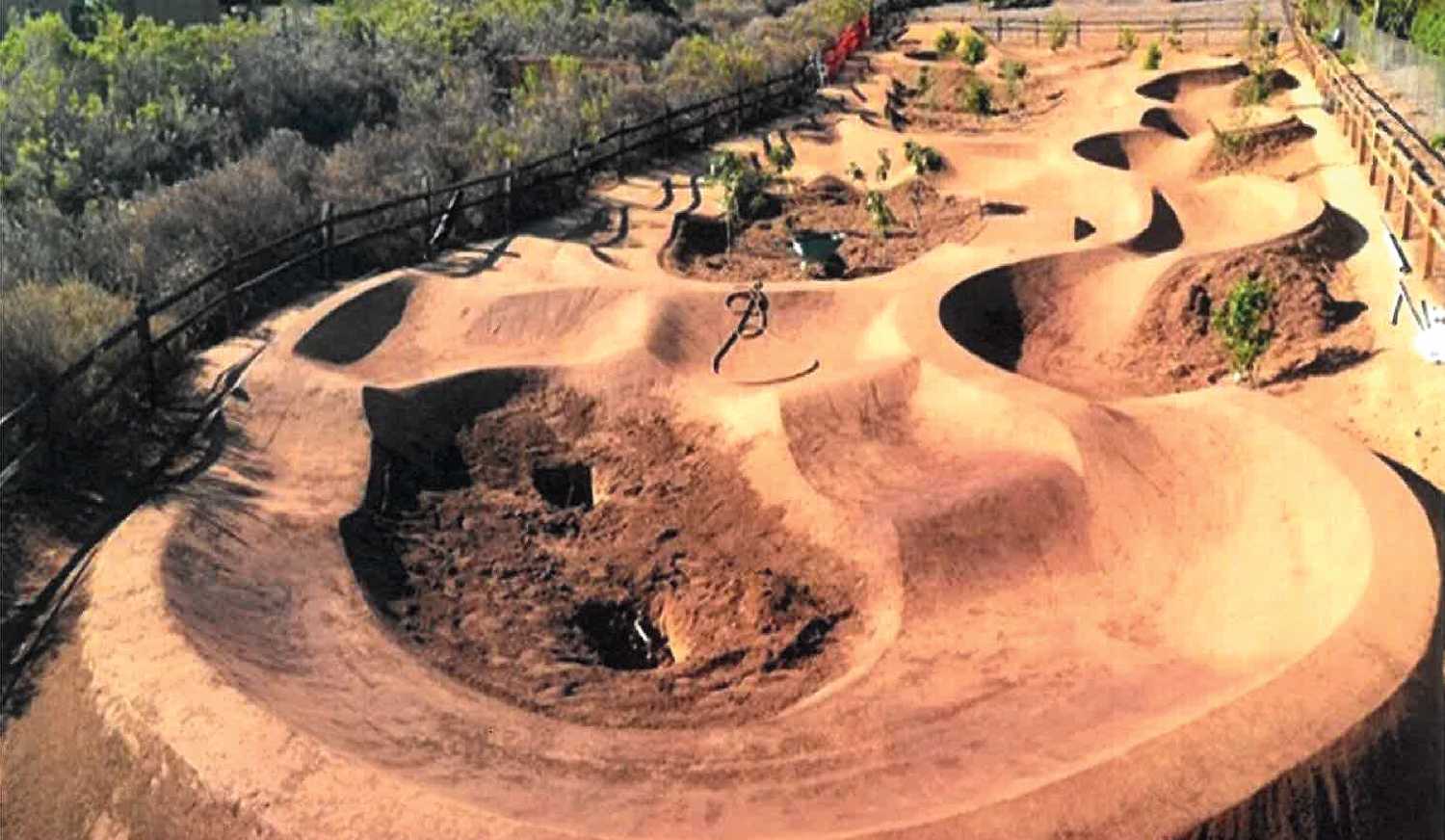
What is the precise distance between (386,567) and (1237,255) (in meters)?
12.7

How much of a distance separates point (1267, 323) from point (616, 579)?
966 cm

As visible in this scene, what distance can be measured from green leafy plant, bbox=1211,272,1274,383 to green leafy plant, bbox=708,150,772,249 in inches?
356

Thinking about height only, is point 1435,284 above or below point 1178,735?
below

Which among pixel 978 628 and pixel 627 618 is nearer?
pixel 978 628

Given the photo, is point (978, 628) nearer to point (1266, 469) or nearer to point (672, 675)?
point (672, 675)

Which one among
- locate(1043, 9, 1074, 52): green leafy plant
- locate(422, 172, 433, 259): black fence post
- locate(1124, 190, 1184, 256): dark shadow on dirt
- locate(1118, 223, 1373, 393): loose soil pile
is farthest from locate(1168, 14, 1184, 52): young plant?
locate(422, 172, 433, 259): black fence post

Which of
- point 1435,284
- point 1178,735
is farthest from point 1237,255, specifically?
point 1178,735

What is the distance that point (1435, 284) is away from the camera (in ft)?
61.2

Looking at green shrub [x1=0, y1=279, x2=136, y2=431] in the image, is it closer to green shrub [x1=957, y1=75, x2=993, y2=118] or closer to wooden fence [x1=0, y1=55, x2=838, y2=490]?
wooden fence [x1=0, y1=55, x2=838, y2=490]

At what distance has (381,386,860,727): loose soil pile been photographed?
11297 mm

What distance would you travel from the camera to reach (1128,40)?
46812 mm

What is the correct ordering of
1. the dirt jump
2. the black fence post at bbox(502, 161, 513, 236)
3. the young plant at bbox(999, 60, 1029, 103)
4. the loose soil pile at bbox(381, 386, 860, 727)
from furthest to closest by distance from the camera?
the young plant at bbox(999, 60, 1029, 103)
the black fence post at bbox(502, 161, 513, 236)
the loose soil pile at bbox(381, 386, 860, 727)
the dirt jump

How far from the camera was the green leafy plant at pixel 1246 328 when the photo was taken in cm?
1661

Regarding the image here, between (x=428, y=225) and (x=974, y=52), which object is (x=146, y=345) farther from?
(x=974, y=52)
